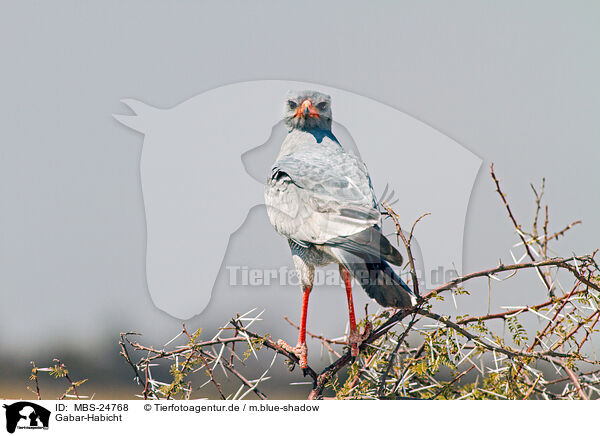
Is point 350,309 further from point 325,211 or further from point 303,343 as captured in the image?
point 325,211

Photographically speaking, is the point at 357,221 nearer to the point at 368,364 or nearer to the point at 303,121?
the point at 368,364

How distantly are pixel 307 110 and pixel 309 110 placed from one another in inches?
0.7

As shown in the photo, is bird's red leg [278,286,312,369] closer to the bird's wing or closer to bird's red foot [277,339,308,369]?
bird's red foot [277,339,308,369]

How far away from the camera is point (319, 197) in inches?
117

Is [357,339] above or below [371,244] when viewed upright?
below

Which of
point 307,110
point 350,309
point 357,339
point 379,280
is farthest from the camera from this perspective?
point 307,110
